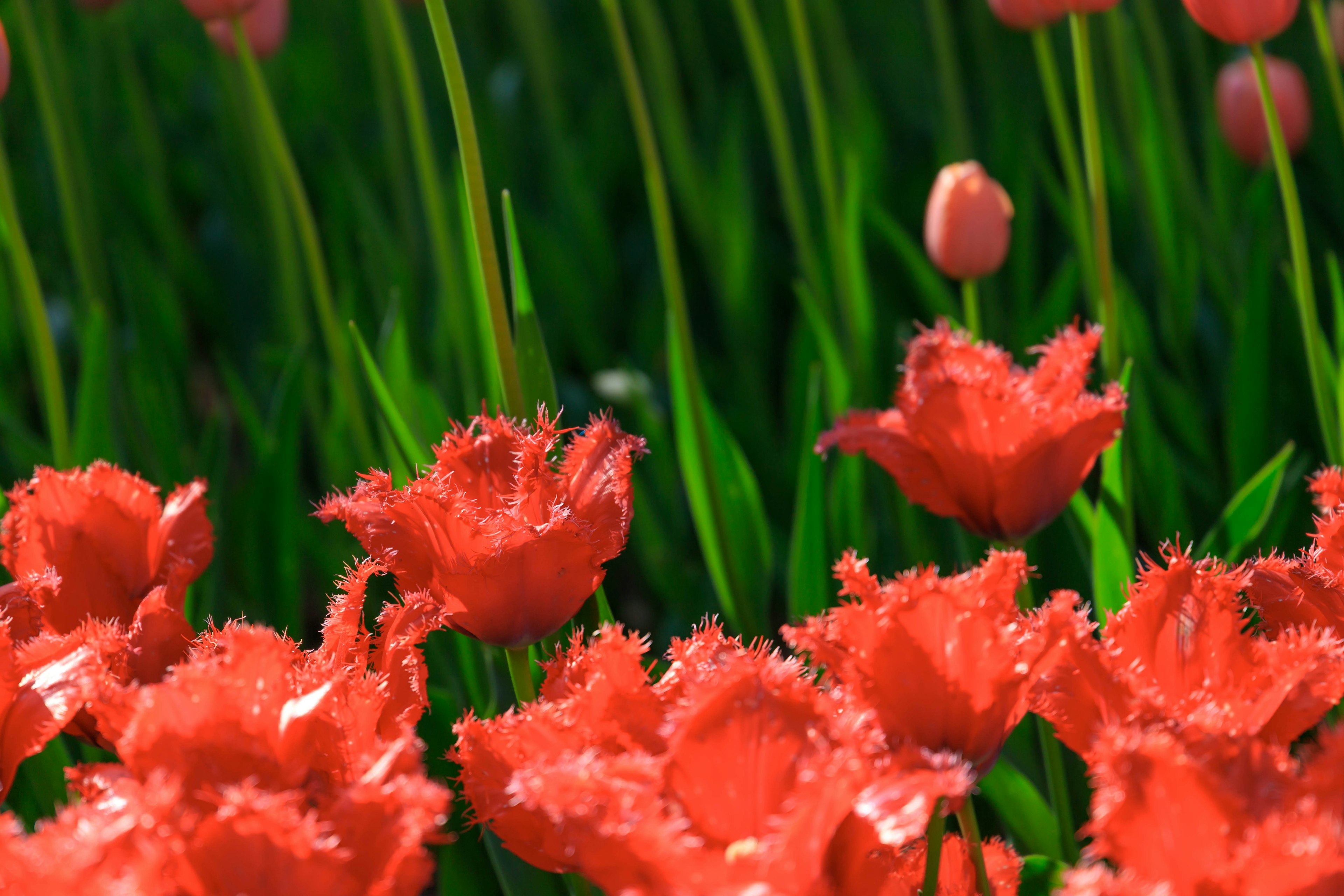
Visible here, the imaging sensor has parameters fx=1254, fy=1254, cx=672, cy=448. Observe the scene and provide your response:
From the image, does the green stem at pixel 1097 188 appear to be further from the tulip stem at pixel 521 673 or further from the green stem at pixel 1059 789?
the tulip stem at pixel 521 673

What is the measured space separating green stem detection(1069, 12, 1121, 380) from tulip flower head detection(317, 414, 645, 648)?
435 millimetres

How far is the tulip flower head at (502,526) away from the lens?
0.59 meters

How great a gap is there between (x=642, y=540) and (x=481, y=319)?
0.36 meters

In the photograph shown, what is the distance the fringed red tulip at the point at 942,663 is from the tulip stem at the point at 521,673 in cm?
19

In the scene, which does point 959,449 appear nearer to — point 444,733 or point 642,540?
point 444,733

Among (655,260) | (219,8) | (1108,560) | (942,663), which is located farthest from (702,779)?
(655,260)

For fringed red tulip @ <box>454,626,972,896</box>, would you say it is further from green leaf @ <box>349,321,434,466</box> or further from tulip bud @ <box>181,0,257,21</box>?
tulip bud @ <box>181,0,257,21</box>

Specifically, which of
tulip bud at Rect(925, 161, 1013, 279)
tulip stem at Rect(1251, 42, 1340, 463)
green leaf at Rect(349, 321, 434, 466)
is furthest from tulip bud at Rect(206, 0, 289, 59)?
tulip stem at Rect(1251, 42, 1340, 463)

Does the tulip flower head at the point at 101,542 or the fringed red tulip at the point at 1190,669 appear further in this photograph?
the tulip flower head at the point at 101,542

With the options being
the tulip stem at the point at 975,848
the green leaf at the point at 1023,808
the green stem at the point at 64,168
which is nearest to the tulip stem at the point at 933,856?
the tulip stem at the point at 975,848

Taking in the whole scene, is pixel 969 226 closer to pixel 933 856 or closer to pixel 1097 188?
pixel 1097 188

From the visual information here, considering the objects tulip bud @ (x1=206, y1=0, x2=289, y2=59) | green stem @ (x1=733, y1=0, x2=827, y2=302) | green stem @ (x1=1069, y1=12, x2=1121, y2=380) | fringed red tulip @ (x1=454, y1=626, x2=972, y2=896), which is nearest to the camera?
fringed red tulip @ (x1=454, y1=626, x2=972, y2=896)

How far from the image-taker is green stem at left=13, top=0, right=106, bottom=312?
1.18 m

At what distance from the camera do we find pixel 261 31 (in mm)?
1495
